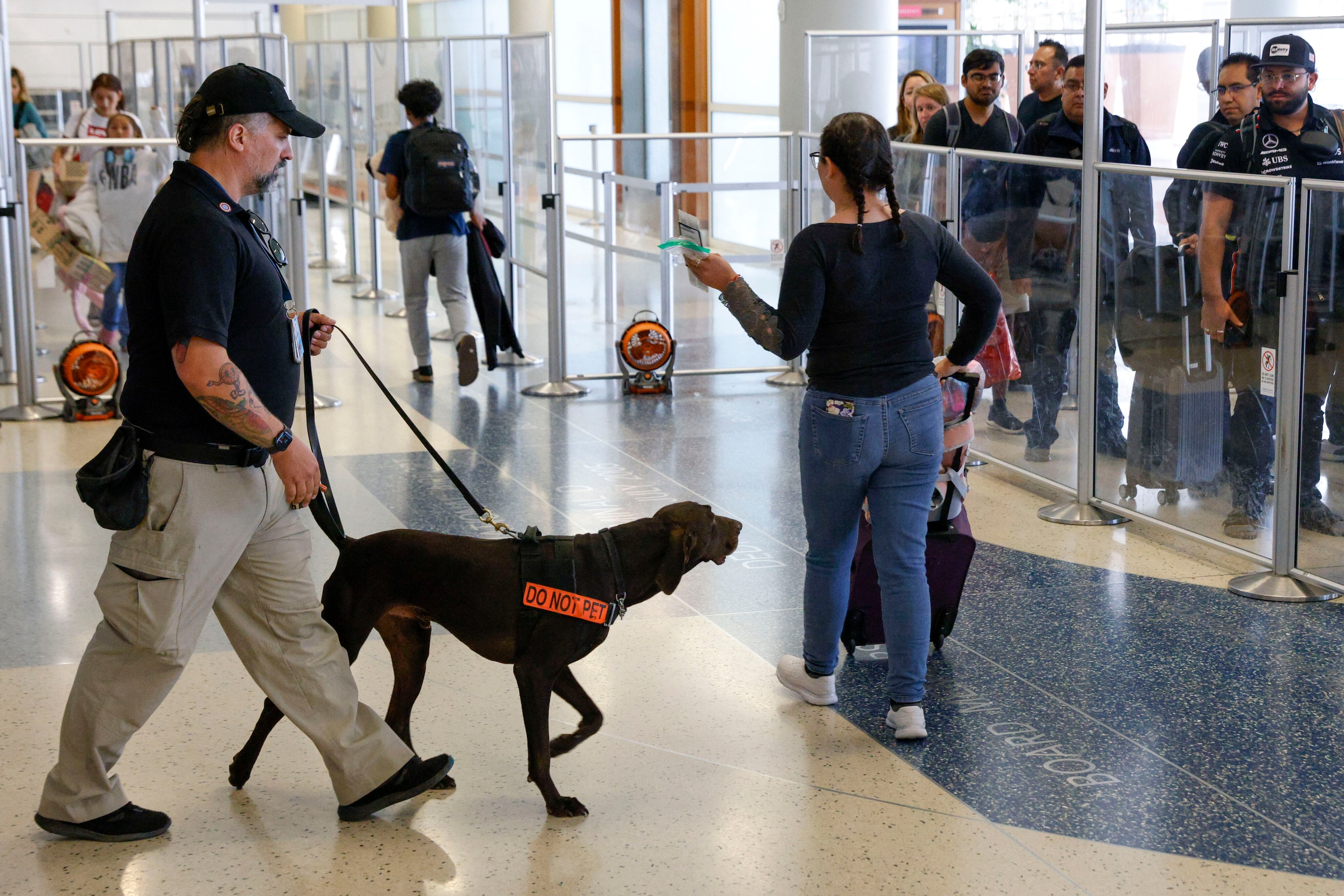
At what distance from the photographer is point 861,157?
352 cm

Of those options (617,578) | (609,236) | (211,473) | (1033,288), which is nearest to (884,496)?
(617,578)

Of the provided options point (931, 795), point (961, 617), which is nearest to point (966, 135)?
point (961, 617)

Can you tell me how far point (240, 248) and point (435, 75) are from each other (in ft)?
30.5

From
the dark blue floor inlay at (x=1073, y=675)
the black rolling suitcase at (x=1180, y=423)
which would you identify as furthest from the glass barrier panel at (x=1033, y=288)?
the dark blue floor inlay at (x=1073, y=675)

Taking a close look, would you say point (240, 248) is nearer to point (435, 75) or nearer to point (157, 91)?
point (435, 75)

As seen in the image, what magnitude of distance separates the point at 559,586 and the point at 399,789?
605 millimetres

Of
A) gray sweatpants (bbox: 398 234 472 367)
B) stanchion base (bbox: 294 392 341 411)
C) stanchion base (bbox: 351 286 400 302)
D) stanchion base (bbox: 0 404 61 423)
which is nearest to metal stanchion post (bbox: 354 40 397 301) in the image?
stanchion base (bbox: 351 286 400 302)

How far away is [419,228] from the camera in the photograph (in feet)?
29.8

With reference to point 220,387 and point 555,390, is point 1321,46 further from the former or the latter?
point 220,387

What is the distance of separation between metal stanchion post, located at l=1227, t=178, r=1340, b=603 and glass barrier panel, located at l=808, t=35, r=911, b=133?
465 centimetres

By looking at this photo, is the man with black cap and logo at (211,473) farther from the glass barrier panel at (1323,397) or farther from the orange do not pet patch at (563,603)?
the glass barrier panel at (1323,397)

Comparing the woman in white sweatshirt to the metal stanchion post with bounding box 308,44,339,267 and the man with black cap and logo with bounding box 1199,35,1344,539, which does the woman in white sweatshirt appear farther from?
the metal stanchion post with bounding box 308,44,339,267

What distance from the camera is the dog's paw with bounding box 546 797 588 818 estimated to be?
3.34 metres

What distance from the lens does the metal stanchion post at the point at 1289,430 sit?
192 inches
